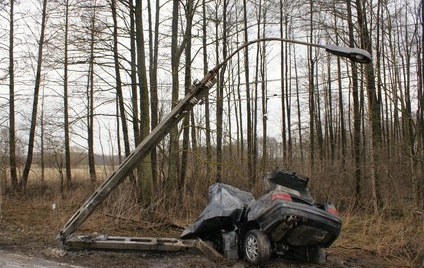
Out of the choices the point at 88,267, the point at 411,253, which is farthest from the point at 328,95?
the point at 88,267

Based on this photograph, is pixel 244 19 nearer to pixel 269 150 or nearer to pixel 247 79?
pixel 247 79

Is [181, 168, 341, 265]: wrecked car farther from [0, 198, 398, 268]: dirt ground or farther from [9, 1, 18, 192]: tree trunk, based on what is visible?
[9, 1, 18, 192]: tree trunk

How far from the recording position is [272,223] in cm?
806

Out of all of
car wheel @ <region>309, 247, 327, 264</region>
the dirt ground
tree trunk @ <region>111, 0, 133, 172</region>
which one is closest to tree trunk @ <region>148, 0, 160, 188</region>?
tree trunk @ <region>111, 0, 133, 172</region>

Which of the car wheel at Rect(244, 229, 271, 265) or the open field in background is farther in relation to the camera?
the open field in background

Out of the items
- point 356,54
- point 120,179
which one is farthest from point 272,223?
point 120,179

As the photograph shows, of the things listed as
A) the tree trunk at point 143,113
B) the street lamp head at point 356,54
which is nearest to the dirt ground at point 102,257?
the street lamp head at point 356,54

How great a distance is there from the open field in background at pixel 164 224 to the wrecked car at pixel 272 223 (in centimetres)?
241

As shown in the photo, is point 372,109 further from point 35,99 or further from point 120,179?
point 35,99

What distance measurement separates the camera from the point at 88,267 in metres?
8.73

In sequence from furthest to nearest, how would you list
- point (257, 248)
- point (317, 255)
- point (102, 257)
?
point (102, 257)
point (317, 255)
point (257, 248)

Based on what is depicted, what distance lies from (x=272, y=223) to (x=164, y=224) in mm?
6779

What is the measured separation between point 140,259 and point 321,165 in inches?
594

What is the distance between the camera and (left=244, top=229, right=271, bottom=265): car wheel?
827cm
